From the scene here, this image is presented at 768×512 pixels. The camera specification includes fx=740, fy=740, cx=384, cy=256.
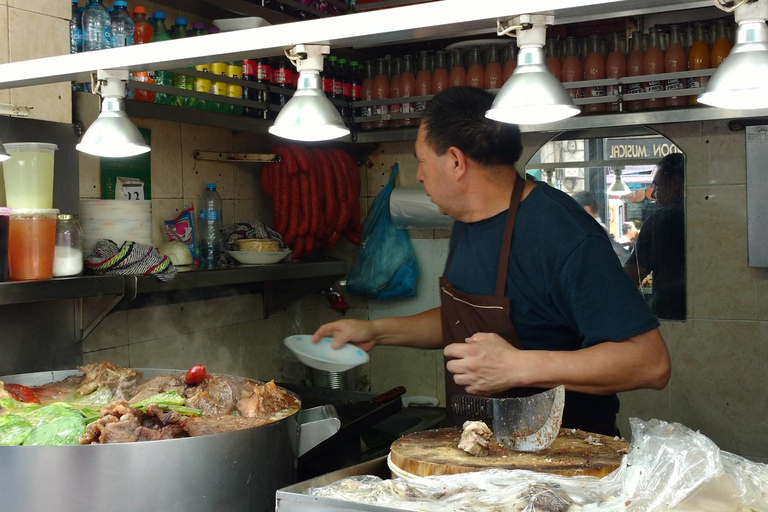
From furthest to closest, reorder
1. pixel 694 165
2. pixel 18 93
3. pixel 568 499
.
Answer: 1. pixel 694 165
2. pixel 18 93
3. pixel 568 499

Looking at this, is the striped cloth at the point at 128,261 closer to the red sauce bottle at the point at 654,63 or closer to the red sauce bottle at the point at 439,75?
the red sauce bottle at the point at 439,75

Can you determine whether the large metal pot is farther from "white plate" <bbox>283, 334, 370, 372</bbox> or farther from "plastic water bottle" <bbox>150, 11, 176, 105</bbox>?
"plastic water bottle" <bbox>150, 11, 176, 105</bbox>

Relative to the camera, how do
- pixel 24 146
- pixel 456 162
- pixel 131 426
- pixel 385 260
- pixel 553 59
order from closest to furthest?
pixel 131 426 → pixel 456 162 → pixel 24 146 → pixel 553 59 → pixel 385 260

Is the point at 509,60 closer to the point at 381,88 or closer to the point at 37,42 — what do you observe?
the point at 381,88

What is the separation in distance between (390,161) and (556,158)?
3.36 ft

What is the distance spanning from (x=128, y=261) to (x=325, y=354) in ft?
2.76

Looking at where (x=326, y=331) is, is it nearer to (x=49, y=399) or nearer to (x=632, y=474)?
(x=49, y=399)

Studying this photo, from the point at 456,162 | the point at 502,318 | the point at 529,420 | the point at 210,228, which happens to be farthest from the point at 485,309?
the point at 210,228

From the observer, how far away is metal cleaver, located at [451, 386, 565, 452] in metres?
1.53

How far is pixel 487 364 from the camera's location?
1.92m

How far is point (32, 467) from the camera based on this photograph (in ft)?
4.80

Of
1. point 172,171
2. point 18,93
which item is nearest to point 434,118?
point 18,93

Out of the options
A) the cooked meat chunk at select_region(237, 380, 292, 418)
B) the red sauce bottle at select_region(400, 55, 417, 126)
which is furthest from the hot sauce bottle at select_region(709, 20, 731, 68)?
the cooked meat chunk at select_region(237, 380, 292, 418)

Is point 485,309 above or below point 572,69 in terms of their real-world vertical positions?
below
